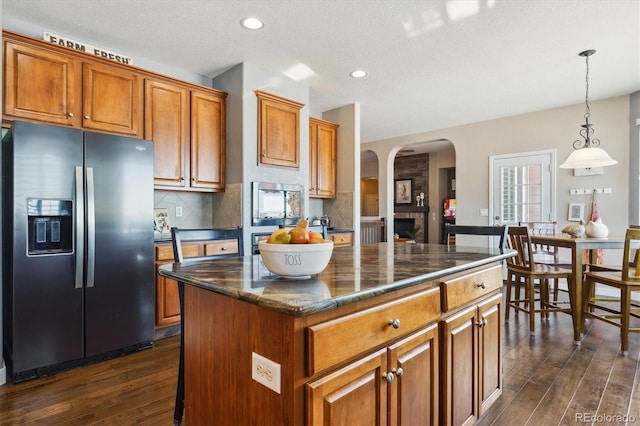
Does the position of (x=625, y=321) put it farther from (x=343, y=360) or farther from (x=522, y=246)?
(x=343, y=360)

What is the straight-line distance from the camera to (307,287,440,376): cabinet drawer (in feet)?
3.04

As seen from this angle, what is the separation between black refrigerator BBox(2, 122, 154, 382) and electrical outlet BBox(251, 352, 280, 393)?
212cm

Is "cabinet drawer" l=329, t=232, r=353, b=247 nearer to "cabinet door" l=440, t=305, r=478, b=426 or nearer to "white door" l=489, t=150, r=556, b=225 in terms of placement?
"white door" l=489, t=150, r=556, b=225

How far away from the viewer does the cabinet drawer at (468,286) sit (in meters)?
1.45

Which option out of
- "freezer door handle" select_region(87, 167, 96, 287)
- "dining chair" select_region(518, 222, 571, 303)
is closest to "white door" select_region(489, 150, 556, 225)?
"dining chair" select_region(518, 222, 571, 303)

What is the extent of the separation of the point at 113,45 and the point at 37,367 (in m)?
2.70

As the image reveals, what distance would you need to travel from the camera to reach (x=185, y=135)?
138 inches

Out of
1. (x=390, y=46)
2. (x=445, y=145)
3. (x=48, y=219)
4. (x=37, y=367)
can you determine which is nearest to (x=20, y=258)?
(x=48, y=219)

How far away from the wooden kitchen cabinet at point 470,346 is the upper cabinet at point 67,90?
2978 mm

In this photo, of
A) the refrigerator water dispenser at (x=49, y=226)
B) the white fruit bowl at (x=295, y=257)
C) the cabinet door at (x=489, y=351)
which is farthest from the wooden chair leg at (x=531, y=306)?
the refrigerator water dispenser at (x=49, y=226)

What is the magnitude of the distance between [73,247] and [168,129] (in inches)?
55.0

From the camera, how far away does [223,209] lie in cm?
385

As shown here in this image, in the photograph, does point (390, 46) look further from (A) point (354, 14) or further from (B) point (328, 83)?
(B) point (328, 83)

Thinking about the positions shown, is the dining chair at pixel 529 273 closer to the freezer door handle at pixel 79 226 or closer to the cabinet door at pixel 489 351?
the cabinet door at pixel 489 351
